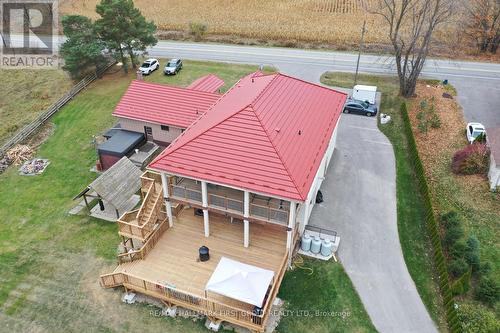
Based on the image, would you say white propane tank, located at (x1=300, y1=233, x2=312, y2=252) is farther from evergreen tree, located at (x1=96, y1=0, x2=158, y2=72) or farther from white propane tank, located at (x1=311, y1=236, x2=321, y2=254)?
evergreen tree, located at (x1=96, y1=0, x2=158, y2=72)

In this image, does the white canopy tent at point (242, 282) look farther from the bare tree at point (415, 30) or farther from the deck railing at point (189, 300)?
the bare tree at point (415, 30)

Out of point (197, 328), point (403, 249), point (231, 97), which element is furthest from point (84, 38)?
point (403, 249)

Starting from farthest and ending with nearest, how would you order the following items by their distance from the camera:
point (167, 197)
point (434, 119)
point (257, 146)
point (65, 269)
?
1. point (434, 119)
2. point (65, 269)
3. point (167, 197)
4. point (257, 146)

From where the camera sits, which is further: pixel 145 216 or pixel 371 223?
pixel 371 223

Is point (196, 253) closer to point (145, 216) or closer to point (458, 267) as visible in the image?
point (145, 216)

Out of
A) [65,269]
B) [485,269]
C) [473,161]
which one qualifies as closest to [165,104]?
[65,269]

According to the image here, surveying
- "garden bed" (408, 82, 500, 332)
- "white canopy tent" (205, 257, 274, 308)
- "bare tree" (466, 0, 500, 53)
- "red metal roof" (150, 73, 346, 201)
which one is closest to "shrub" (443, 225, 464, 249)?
"garden bed" (408, 82, 500, 332)

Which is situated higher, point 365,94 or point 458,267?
point 365,94
